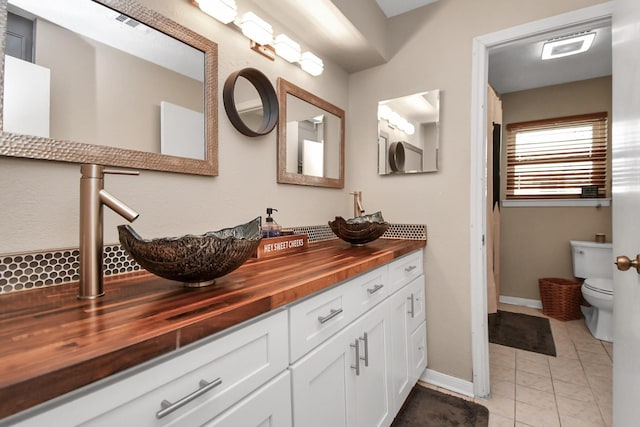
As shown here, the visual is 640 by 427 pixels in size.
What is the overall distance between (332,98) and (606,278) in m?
2.99

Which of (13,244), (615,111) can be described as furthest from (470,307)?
(13,244)

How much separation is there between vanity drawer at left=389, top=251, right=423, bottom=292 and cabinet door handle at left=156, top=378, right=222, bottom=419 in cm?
103

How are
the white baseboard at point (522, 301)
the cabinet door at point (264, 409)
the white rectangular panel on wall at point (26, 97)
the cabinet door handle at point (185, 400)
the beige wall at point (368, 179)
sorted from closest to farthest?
the cabinet door handle at point (185, 400)
the cabinet door at point (264, 409)
the white rectangular panel on wall at point (26, 97)
the beige wall at point (368, 179)
the white baseboard at point (522, 301)

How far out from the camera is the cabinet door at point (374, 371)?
3.90 feet

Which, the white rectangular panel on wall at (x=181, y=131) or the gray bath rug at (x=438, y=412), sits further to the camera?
the gray bath rug at (x=438, y=412)

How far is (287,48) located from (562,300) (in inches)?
128

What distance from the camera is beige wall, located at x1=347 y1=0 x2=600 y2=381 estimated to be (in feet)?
6.07

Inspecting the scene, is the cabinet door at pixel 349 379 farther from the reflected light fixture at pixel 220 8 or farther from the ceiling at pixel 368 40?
the ceiling at pixel 368 40

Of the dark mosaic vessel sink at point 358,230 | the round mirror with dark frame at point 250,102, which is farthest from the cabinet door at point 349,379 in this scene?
the round mirror with dark frame at point 250,102

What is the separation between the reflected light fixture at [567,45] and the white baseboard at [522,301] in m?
2.39

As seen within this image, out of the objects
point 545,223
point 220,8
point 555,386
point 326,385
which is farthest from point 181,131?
point 545,223

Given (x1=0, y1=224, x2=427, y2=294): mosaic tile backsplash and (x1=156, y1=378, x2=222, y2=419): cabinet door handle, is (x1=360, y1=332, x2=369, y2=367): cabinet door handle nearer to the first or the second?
(x1=156, y1=378, x2=222, y2=419): cabinet door handle

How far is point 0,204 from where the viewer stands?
805 mm

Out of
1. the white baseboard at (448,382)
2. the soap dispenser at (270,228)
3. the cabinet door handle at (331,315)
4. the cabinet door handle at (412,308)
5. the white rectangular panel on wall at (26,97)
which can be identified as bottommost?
the white baseboard at (448,382)
